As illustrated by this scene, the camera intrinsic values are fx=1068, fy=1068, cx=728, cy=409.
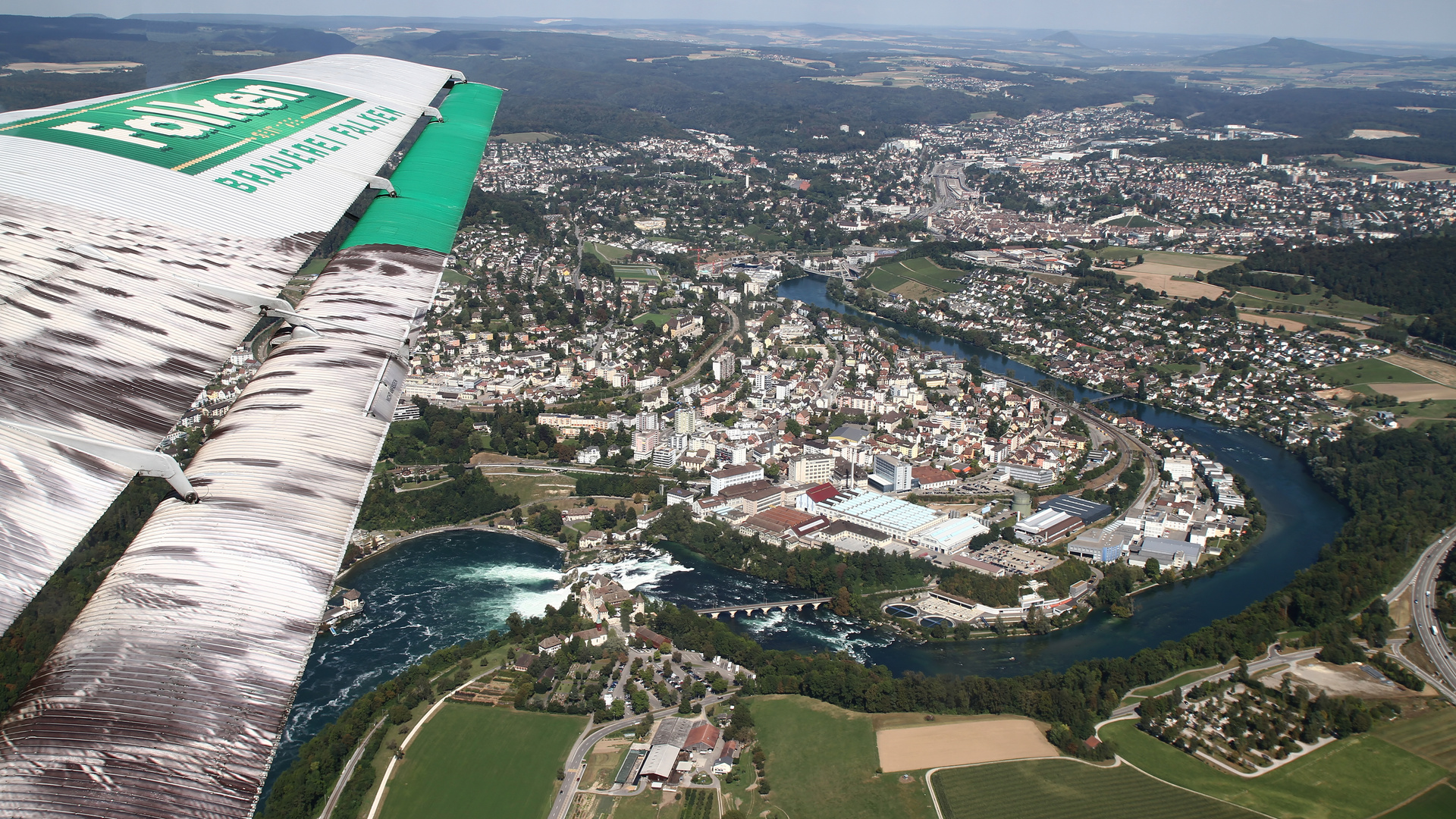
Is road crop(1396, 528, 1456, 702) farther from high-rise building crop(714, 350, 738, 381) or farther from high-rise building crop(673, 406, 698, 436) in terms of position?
high-rise building crop(714, 350, 738, 381)

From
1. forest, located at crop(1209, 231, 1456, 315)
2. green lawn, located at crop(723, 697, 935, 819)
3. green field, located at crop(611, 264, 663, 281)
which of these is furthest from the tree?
green field, located at crop(611, 264, 663, 281)

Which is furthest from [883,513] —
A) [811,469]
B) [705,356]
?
[705,356]

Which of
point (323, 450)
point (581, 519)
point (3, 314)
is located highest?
point (3, 314)

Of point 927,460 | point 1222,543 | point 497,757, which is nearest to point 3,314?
point 497,757

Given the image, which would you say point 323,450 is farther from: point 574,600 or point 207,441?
point 574,600

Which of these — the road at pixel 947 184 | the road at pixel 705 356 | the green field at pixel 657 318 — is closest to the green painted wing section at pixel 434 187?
the road at pixel 705 356

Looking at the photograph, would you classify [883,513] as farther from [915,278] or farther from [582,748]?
[915,278]

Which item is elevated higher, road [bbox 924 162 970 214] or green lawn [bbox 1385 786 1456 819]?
road [bbox 924 162 970 214]
